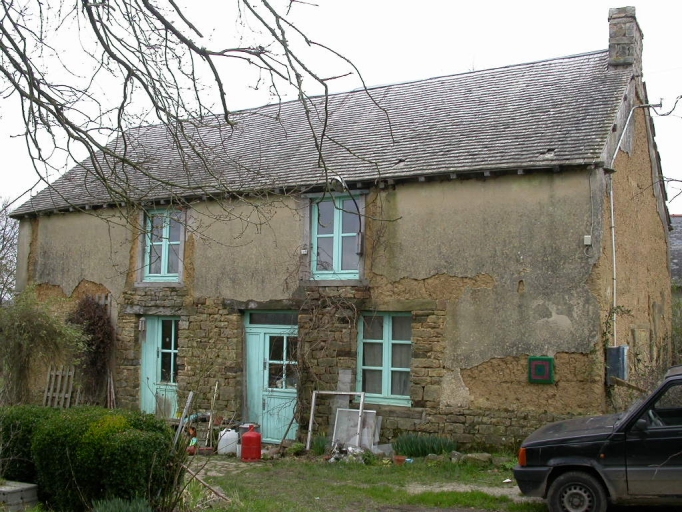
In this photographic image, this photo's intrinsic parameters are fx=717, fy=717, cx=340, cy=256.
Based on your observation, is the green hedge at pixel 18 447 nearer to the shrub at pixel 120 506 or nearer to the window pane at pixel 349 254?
the shrub at pixel 120 506

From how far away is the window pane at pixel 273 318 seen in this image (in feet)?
41.1

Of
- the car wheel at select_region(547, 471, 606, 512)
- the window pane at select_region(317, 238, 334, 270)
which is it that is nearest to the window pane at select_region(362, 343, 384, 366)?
the window pane at select_region(317, 238, 334, 270)

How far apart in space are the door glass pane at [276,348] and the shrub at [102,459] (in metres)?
5.45

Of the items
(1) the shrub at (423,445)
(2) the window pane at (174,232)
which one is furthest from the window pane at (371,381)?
(2) the window pane at (174,232)

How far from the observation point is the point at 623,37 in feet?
41.8

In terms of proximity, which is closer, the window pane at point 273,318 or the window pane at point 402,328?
the window pane at point 402,328

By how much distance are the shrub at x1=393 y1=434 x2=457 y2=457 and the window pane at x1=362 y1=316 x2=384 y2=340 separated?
5.79 ft

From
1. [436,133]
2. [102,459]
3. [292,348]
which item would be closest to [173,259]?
[292,348]

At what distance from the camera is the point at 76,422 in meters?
7.08

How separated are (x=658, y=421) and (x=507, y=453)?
3703mm

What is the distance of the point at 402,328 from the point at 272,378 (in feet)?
8.76

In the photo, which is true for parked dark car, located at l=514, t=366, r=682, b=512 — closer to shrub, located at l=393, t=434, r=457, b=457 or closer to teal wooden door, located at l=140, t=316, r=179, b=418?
shrub, located at l=393, t=434, r=457, b=457

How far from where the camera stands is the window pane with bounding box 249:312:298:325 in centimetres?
1251

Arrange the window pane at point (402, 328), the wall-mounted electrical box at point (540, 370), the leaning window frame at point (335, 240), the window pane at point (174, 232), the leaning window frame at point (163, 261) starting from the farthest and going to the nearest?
the window pane at point (174, 232) → the leaning window frame at point (163, 261) → the leaning window frame at point (335, 240) → the window pane at point (402, 328) → the wall-mounted electrical box at point (540, 370)
